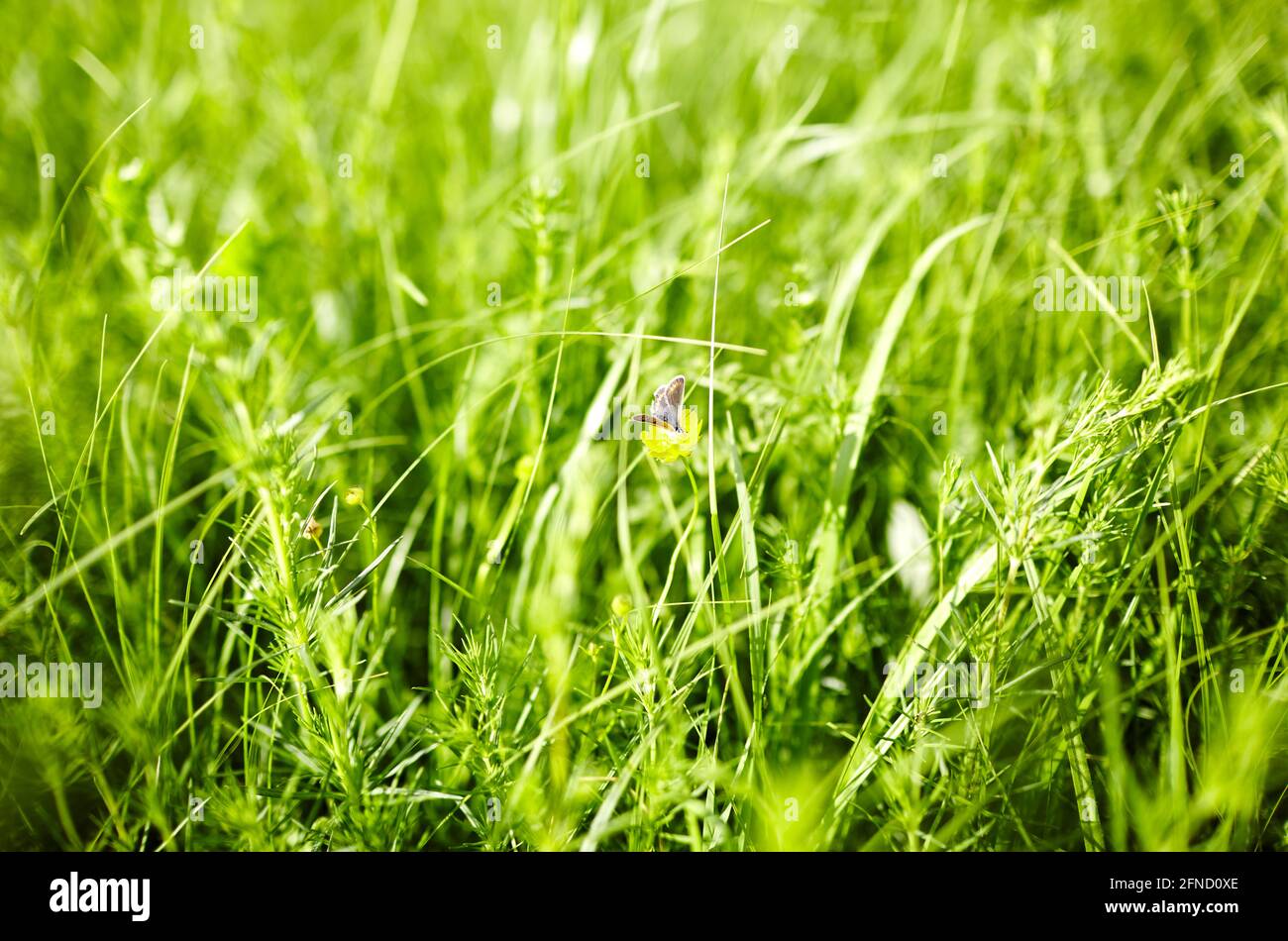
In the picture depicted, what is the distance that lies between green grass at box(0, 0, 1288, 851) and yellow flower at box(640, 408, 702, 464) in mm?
50

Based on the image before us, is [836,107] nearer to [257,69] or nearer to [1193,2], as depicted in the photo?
[1193,2]

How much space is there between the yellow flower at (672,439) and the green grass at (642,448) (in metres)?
0.05

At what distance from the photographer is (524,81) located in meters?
1.65

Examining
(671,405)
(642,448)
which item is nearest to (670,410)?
(671,405)

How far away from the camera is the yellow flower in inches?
40.7

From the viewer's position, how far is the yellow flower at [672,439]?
103 centimetres

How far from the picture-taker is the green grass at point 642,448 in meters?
0.94

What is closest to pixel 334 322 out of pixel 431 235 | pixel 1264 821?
pixel 431 235

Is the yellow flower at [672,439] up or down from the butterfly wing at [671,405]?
down

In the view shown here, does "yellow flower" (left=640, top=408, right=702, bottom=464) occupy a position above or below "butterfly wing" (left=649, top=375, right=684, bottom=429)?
below

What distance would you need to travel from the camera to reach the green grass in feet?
Result: 3.10

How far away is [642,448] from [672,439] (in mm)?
176

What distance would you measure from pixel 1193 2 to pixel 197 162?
203 centimetres

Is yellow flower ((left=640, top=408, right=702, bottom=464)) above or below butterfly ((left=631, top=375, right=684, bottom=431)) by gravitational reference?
below
